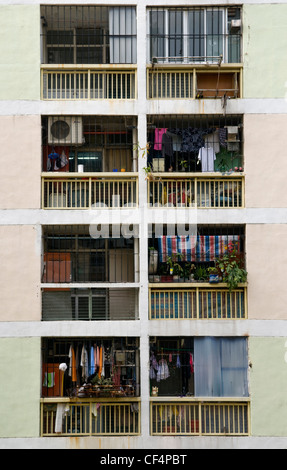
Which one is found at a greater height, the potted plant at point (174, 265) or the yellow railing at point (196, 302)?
the potted plant at point (174, 265)

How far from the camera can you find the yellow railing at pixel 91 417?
43.0 ft

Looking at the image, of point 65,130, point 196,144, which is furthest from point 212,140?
point 65,130

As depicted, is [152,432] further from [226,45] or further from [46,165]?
[226,45]

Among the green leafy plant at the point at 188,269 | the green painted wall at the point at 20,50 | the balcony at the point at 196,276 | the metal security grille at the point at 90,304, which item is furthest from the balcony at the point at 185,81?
the metal security grille at the point at 90,304

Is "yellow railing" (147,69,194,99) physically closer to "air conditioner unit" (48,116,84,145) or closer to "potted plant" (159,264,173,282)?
"air conditioner unit" (48,116,84,145)

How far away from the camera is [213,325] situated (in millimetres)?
13289

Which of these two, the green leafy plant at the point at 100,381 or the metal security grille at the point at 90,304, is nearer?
the green leafy plant at the point at 100,381

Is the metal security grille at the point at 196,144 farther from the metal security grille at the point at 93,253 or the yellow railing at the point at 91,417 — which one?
the yellow railing at the point at 91,417

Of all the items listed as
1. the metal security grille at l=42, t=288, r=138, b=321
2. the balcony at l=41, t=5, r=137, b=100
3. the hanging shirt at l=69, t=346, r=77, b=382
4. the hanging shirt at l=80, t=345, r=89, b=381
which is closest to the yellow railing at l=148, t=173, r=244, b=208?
the balcony at l=41, t=5, r=137, b=100

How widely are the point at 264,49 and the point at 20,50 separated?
598 cm

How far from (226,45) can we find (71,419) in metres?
9.93

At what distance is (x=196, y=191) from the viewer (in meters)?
13.7

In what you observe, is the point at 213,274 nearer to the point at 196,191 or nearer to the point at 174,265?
the point at 174,265

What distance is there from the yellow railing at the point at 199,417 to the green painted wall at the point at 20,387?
2.79 metres
